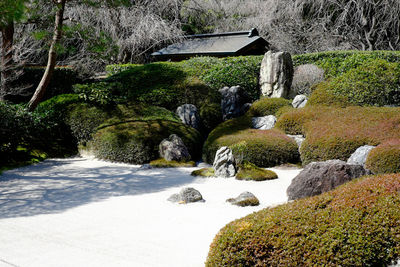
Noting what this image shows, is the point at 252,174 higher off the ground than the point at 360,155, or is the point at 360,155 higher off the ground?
the point at 360,155

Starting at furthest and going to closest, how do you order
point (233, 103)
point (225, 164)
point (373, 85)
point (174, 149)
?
point (233, 103), point (373, 85), point (174, 149), point (225, 164)

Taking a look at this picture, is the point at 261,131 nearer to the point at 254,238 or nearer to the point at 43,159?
the point at 43,159

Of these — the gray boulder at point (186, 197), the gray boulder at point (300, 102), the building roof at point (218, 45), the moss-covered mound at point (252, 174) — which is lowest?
the moss-covered mound at point (252, 174)

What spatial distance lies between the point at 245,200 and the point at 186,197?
966 mm

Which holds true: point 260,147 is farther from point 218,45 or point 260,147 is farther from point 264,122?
point 218,45

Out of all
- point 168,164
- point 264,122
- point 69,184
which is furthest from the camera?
point 264,122

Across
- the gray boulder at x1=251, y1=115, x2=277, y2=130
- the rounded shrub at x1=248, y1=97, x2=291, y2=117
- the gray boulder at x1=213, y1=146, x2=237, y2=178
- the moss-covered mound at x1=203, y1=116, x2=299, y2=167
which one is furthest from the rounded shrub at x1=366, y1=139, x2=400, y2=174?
the rounded shrub at x1=248, y1=97, x2=291, y2=117

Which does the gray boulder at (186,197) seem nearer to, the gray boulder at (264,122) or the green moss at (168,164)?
the green moss at (168,164)

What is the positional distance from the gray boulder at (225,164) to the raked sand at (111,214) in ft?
0.80

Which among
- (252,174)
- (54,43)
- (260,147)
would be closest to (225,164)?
(252,174)

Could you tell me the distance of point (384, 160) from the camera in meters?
6.56

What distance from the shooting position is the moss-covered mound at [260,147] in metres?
8.55

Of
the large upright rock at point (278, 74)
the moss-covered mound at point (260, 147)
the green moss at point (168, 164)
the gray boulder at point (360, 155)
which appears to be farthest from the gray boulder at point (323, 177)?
the large upright rock at point (278, 74)

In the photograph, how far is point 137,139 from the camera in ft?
30.9
